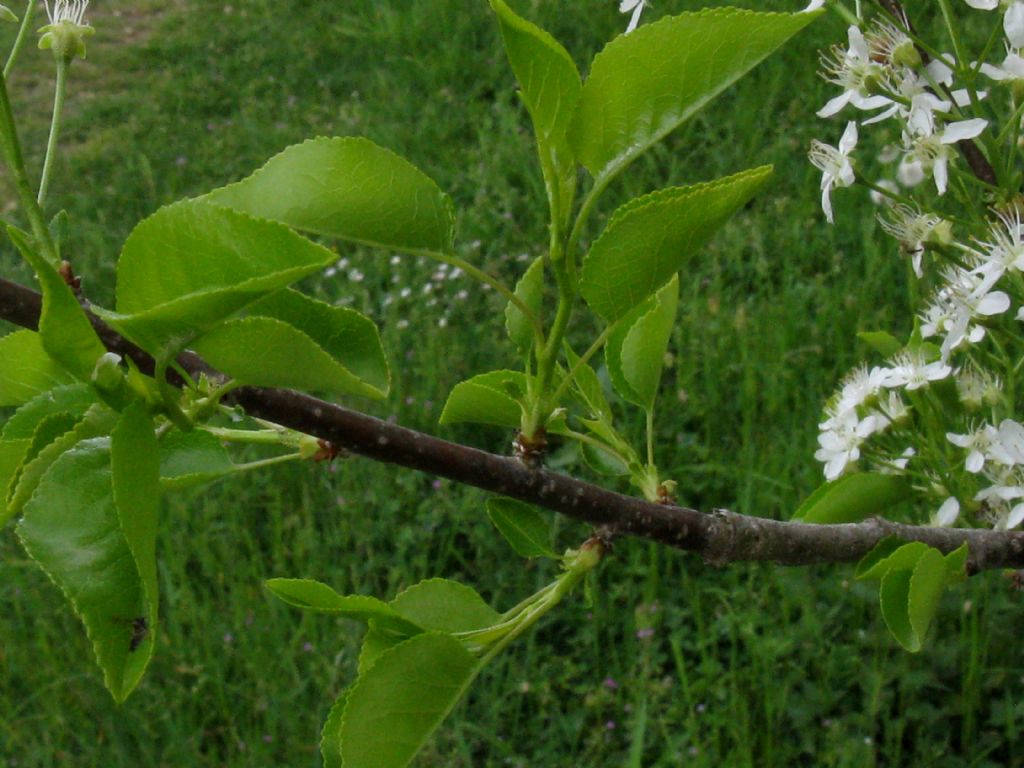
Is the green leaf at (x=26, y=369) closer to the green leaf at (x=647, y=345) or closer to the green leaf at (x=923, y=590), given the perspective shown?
the green leaf at (x=647, y=345)

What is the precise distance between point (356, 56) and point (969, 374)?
3.75 meters

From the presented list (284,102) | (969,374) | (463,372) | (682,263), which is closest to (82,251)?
(284,102)

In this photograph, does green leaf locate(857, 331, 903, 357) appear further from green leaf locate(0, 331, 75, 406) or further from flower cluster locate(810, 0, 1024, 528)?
green leaf locate(0, 331, 75, 406)

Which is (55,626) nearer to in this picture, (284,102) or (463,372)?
(463,372)

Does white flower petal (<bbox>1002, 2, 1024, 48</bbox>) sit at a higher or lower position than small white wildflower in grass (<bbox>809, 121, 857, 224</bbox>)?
higher

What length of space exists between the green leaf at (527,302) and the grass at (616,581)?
1.05 m

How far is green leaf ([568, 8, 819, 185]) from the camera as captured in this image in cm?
46

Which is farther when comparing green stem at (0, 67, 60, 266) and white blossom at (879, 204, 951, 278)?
white blossom at (879, 204, 951, 278)

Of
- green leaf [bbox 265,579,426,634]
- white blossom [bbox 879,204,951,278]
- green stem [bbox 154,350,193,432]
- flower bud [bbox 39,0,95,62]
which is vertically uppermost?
flower bud [bbox 39,0,95,62]

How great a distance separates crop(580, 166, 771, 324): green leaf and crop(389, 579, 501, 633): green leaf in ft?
0.70

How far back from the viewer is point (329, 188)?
481 mm

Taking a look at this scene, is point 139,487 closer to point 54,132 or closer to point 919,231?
point 54,132

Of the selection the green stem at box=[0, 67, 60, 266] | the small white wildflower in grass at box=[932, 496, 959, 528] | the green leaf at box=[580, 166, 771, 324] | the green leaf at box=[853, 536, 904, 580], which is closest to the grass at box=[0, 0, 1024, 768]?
the small white wildflower in grass at box=[932, 496, 959, 528]

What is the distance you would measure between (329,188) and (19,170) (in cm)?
12
